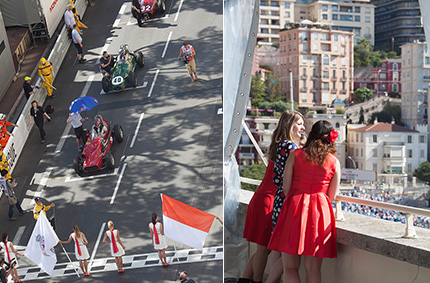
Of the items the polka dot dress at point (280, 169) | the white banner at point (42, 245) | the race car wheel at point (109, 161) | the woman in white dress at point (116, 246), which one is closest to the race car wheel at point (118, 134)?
the race car wheel at point (109, 161)

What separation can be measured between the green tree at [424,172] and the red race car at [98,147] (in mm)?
83444

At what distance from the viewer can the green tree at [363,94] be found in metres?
103

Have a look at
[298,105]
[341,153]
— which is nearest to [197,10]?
[341,153]

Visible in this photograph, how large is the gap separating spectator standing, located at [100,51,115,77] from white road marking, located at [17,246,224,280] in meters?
4.18

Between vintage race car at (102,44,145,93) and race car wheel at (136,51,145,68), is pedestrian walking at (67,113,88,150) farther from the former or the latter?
race car wheel at (136,51,145,68)

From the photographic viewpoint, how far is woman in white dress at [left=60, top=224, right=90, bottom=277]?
7.78 m

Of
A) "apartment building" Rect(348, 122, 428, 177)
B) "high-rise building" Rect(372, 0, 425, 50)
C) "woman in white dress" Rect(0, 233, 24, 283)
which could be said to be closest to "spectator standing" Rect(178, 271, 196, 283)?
"woman in white dress" Rect(0, 233, 24, 283)

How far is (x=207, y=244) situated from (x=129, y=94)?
3917mm

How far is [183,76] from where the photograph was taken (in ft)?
34.7

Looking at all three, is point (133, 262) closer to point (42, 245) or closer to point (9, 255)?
point (42, 245)

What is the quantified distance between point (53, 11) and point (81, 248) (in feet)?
20.3

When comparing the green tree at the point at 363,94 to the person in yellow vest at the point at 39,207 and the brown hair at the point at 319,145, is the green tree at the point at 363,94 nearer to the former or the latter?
the person in yellow vest at the point at 39,207

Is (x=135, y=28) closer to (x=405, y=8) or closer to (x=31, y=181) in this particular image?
(x=31, y=181)

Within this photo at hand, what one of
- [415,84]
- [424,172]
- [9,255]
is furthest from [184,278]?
[415,84]
